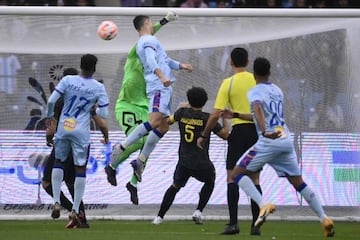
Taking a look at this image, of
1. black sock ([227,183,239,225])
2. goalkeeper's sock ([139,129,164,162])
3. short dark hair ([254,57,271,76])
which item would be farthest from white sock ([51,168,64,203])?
short dark hair ([254,57,271,76])

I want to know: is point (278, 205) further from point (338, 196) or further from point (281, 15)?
point (281, 15)

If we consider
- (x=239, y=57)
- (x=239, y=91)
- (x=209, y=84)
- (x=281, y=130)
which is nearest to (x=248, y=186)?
(x=281, y=130)

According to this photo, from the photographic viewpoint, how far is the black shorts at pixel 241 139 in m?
13.2

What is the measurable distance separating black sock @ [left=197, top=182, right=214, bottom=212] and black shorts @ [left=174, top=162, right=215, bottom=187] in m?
0.11

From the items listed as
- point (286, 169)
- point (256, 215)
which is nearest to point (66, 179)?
point (256, 215)

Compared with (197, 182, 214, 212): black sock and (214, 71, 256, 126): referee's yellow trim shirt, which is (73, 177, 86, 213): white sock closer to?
(197, 182, 214, 212): black sock

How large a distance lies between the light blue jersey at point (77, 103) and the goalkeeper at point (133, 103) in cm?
139

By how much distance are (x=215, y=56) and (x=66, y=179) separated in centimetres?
347

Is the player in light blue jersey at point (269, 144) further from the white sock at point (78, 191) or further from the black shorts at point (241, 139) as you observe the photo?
the white sock at point (78, 191)

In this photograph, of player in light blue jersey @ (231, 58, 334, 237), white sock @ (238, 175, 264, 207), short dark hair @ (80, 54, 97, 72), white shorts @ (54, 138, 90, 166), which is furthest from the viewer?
white shorts @ (54, 138, 90, 166)

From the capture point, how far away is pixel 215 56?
1691 cm

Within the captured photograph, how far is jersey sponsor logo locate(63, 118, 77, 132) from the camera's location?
13.8 meters

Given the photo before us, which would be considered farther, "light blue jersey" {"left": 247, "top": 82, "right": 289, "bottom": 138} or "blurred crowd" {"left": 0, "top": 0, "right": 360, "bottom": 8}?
"blurred crowd" {"left": 0, "top": 0, "right": 360, "bottom": 8}

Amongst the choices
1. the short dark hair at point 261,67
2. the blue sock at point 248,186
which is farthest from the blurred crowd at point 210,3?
the blue sock at point 248,186
